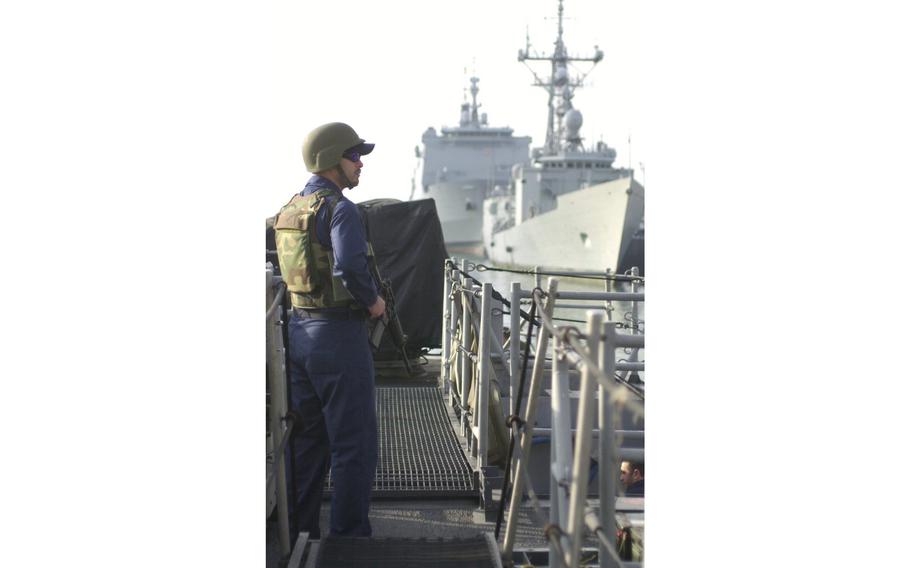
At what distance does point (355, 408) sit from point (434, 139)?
50.2 m

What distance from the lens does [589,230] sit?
37.3m

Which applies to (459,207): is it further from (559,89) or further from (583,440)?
(583,440)

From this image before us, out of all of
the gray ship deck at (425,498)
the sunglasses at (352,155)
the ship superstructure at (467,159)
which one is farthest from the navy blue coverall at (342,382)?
the ship superstructure at (467,159)

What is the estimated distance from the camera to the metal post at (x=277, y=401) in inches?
107

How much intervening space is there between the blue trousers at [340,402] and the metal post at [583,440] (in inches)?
55.4

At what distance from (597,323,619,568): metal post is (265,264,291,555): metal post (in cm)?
120

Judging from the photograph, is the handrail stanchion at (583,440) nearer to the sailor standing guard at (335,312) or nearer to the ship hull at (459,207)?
the sailor standing guard at (335,312)

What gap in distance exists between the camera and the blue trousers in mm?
3088

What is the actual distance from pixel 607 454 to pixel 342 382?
1391 millimetres

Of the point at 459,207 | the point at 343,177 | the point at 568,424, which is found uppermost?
the point at 459,207

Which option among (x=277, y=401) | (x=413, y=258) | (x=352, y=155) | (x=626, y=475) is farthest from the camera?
(x=413, y=258)

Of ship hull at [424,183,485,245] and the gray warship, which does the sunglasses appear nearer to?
the gray warship

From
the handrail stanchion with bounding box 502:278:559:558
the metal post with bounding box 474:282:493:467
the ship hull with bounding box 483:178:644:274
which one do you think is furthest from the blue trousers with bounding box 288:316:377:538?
the ship hull with bounding box 483:178:644:274

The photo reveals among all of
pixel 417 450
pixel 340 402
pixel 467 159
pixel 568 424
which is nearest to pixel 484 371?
pixel 417 450
